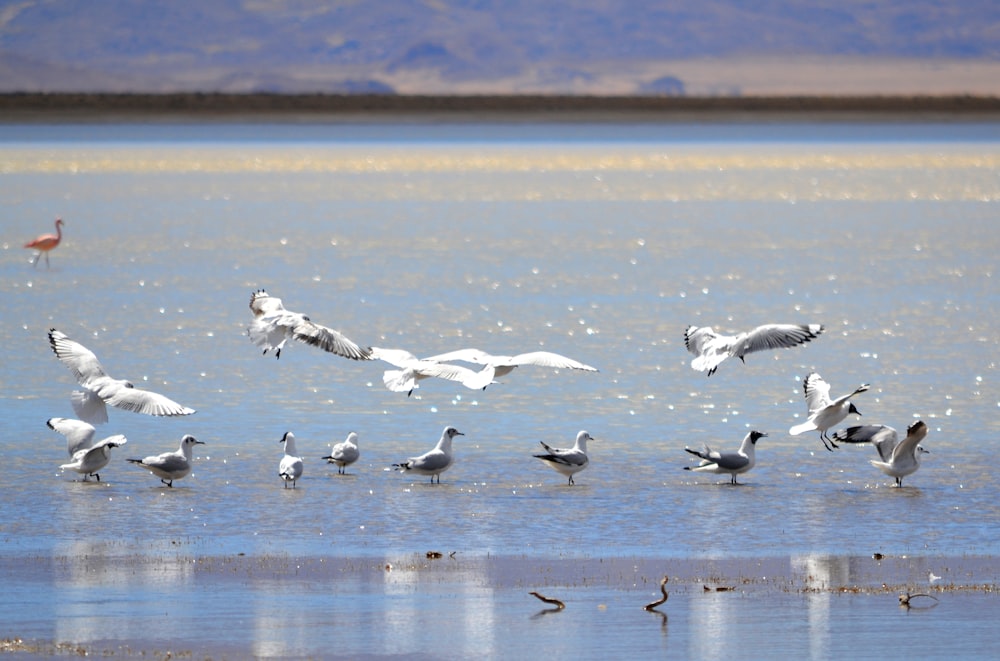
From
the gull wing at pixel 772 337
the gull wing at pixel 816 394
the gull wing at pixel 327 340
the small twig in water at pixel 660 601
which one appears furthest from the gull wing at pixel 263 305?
the small twig in water at pixel 660 601

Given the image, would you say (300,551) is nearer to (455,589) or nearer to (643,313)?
(455,589)

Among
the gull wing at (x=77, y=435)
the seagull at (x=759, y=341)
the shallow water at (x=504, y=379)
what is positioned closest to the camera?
the shallow water at (x=504, y=379)

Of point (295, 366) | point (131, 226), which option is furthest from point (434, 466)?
point (131, 226)

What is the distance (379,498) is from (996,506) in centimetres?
467

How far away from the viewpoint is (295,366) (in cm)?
2158

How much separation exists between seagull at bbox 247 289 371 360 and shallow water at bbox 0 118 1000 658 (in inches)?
44.6

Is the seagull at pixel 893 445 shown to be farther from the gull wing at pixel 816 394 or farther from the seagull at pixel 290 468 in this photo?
the seagull at pixel 290 468

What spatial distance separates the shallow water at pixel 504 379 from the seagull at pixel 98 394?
552 mm

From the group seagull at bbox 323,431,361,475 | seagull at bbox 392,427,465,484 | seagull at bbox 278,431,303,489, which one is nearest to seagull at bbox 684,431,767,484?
seagull at bbox 392,427,465,484

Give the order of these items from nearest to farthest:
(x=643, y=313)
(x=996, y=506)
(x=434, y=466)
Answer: (x=996, y=506)
(x=434, y=466)
(x=643, y=313)

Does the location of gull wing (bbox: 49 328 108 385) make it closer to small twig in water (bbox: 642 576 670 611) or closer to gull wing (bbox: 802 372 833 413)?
gull wing (bbox: 802 372 833 413)

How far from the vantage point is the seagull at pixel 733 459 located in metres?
15.0

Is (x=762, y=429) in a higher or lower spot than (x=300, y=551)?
higher

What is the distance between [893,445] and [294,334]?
4.88 metres
